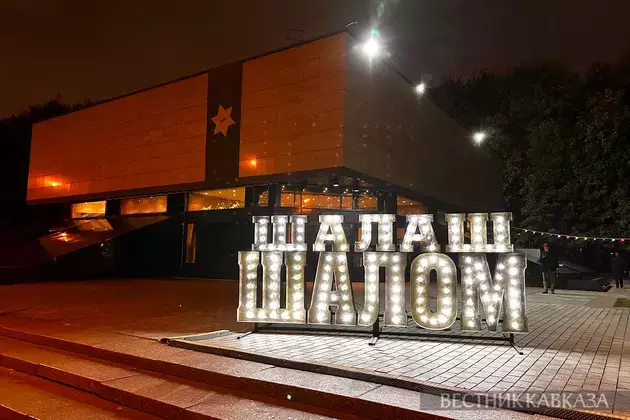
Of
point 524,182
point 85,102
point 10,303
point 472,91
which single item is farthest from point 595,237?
point 85,102

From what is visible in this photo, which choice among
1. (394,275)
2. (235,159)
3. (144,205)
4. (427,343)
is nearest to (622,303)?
(427,343)

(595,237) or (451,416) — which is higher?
(595,237)

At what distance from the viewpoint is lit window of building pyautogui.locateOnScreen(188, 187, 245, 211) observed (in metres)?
16.5

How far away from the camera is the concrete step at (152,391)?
14.3ft

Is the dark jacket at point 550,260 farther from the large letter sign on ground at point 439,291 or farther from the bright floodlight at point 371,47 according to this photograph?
the large letter sign on ground at point 439,291

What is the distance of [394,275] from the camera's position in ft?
22.4

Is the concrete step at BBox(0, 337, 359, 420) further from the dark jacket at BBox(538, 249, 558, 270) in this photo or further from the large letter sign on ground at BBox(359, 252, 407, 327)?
the dark jacket at BBox(538, 249, 558, 270)

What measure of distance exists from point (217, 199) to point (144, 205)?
4522mm

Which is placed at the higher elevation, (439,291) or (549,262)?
(549,262)

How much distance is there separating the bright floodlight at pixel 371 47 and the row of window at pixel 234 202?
183 inches

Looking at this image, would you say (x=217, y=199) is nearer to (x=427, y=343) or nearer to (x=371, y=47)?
(x=371, y=47)

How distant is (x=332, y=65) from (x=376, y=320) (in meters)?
8.65

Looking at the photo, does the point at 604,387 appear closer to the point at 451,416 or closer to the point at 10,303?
the point at 451,416

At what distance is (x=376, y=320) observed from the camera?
6.94 metres
